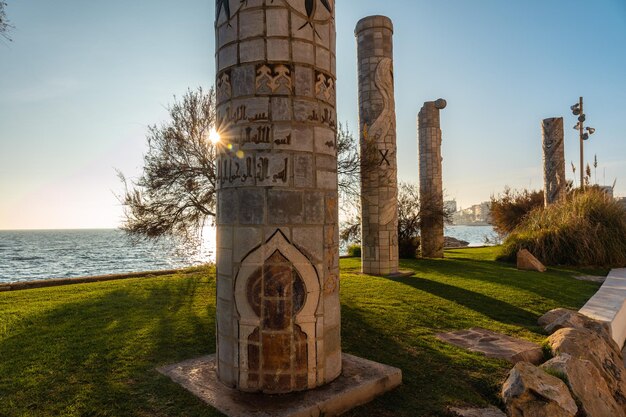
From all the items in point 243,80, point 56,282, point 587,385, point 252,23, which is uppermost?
point 252,23

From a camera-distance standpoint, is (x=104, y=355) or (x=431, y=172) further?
(x=431, y=172)

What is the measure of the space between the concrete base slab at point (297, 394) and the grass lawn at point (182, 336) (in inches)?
4.1

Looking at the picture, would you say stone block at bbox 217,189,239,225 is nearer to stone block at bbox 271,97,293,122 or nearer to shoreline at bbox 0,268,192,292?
stone block at bbox 271,97,293,122

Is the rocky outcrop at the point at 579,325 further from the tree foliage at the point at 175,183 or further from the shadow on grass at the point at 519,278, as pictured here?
the tree foliage at the point at 175,183

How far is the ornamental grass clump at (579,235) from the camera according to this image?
1255 centimetres

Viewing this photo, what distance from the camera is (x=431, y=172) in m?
15.8

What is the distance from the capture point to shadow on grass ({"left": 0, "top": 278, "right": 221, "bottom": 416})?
130 inches

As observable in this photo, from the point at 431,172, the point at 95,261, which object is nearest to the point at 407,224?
the point at 431,172

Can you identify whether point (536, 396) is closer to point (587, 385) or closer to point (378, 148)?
point (587, 385)

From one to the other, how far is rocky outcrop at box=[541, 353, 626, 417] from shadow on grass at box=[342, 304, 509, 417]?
558 millimetres

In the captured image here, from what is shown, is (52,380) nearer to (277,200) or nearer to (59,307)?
(277,200)

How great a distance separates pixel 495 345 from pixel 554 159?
49.1 feet

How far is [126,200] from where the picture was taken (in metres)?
10.3

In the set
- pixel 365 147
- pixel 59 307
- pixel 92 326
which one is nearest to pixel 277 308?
pixel 92 326
